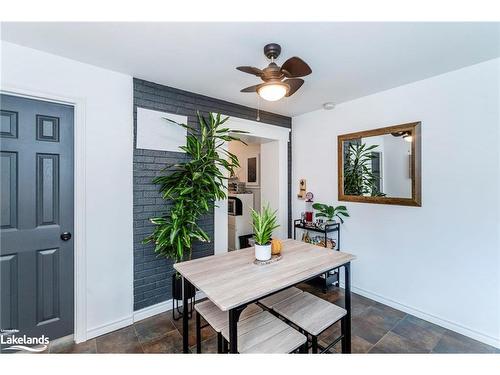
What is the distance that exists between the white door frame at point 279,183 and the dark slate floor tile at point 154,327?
88cm

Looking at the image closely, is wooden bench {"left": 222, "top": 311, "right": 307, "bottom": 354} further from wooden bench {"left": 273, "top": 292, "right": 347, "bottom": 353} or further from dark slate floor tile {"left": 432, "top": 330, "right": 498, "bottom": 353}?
dark slate floor tile {"left": 432, "top": 330, "right": 498, "bottom": 353}

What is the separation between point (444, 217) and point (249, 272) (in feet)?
6.60

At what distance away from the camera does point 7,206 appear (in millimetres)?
1823

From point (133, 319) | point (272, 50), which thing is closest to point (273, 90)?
point (272, 50)

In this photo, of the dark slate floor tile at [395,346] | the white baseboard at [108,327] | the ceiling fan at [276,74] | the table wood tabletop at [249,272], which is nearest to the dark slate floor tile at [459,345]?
the dark slate floor tile at [395,346]

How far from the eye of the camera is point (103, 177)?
2172 mm

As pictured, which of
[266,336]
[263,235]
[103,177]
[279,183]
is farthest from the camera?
[279,183]

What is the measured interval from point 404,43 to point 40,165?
117 inches

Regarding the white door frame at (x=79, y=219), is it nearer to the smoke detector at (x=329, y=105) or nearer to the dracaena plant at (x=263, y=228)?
the dracaena plant at (x=263, y=228)

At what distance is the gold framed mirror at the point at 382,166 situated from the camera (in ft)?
8.09

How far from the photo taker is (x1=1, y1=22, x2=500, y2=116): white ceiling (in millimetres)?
1584

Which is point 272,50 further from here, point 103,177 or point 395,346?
point 395,346

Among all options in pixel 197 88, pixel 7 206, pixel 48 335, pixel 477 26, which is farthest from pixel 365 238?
pixel 7 206

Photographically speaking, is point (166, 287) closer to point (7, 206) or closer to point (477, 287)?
point (7, 206)
